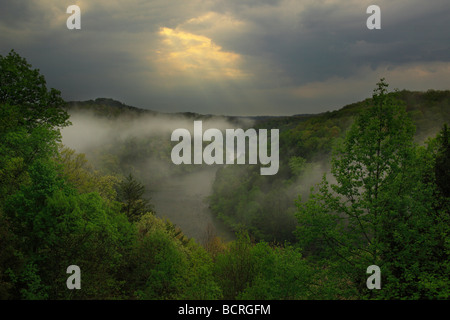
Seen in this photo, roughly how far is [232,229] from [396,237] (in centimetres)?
6706

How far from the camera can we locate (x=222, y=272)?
712 inches

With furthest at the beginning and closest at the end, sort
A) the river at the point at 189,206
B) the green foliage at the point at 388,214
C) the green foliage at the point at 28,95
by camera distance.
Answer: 1. the river at the point at 189,206
2. the green foliage at the point at 28,95
3. the green foliage at the point at 388,214

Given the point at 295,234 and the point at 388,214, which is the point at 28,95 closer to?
the point at 295,234

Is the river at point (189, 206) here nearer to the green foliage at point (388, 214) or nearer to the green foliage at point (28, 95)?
the green foliage at point (28, 95)

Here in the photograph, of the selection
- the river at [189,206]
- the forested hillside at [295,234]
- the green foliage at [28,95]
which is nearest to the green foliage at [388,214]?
the forested hillside at [295,234]

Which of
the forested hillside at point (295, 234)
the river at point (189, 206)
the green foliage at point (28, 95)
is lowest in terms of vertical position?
the river at point (189, 206)

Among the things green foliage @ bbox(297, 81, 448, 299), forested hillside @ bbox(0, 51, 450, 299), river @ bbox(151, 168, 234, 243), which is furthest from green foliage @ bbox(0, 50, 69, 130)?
river @ bbox(151, 168, 234, 243)

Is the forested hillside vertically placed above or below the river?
above

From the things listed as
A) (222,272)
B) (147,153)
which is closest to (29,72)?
(222,272)

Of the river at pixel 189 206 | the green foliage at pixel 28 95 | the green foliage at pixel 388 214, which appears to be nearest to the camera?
the green foliage at pixel 388 214

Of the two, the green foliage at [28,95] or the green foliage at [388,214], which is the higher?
the green foliage at [28,95]

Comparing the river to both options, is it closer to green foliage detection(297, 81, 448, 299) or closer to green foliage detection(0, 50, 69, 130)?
green foliage detection(0, 50, 69, 130)

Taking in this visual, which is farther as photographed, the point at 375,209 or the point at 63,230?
the point at 63,230

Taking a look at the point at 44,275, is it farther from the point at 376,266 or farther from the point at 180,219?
the point at 180,219
